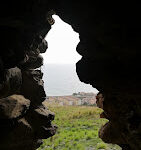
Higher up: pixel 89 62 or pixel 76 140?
pixel 89 62

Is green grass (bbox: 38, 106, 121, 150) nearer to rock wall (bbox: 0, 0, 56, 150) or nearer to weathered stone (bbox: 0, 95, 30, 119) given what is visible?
rock wall (bbox: 0, 0, 56, 150)

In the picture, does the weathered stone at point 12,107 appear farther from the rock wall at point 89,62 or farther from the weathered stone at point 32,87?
the weathered stone at point 32,87

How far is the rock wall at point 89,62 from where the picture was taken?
500 inches

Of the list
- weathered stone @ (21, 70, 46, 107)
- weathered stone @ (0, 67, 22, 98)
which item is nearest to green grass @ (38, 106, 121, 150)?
weathered stone @ (21, 70, 46, 107)

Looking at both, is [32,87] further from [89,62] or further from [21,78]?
[89,62]

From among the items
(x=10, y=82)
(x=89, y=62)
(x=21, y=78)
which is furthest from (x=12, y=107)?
(x=89, y=62)

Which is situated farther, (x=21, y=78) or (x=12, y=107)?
(x=21, y=78)

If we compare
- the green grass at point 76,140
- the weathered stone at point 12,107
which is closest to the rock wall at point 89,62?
the weathered stone at point 12,107

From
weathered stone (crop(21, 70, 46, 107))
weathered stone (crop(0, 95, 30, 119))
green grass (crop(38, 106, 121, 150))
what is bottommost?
green grass (crop(38, 106, 121, 150))

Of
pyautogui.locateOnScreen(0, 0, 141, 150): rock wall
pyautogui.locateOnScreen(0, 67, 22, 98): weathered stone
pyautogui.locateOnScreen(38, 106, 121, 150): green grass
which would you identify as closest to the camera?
pyautogui.locateOnScreen(0, 0, 141, 150): rock wall

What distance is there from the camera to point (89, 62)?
15.9 metres

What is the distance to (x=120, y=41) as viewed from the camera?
500 inches

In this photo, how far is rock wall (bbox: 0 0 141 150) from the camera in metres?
12.7

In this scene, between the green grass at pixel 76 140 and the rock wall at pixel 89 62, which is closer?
the rock wall at pixel 89 62
